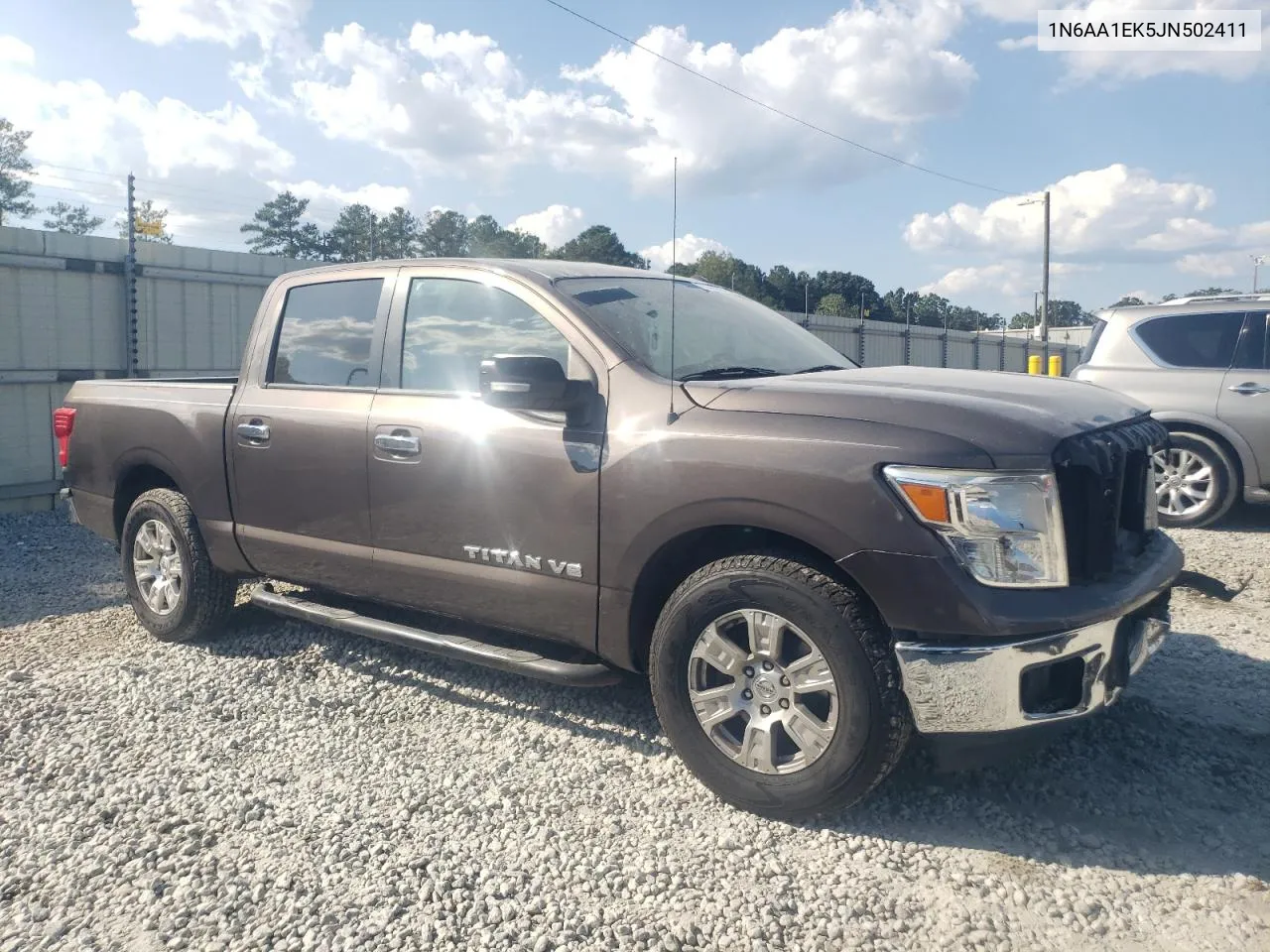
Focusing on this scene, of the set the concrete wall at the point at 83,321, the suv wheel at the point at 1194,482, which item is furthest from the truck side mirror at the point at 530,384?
the concrete wall at the point at 83,321

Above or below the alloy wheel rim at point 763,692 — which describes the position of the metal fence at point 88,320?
above

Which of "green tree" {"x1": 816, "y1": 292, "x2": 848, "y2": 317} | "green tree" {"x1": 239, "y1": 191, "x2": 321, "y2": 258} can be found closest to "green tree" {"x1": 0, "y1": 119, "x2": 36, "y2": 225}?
"green tree" {"x1": 239, "y1": 191, "x2": 321, "y2": 258}

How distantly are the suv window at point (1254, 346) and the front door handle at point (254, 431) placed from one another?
7172 millimetres

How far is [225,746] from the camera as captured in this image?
12.6ft

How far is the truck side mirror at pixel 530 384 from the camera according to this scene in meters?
3.40

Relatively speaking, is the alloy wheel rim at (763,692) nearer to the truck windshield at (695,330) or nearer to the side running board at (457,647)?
the side running board at (457,647)

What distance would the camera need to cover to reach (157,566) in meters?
5.20

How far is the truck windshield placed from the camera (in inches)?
147

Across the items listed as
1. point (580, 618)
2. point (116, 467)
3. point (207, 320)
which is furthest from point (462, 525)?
point (207, 320)

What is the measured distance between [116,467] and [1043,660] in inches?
183

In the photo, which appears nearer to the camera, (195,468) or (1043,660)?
(1043,660)

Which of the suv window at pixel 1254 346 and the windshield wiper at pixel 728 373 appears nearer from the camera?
the windshield wiper at pixel 728 373

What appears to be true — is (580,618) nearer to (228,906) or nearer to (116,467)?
(228,906)

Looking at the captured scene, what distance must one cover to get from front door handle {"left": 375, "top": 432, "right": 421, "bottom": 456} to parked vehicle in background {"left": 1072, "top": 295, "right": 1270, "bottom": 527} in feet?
19.8
